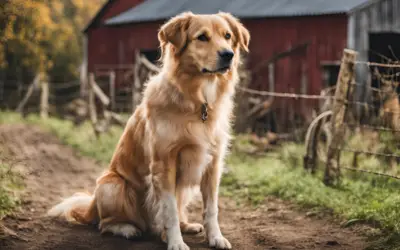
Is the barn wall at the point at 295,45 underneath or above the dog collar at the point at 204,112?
above

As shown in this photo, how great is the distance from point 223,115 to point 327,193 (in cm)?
233

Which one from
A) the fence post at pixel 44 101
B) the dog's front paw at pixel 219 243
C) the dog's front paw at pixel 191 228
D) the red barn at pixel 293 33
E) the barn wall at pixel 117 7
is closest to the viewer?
the dog's front paw at pixel 219 243

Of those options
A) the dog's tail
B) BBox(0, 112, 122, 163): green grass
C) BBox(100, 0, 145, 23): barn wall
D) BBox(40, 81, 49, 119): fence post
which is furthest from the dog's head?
BBox(100, 0, 145, 23): barn wall

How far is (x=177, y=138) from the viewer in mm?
4230

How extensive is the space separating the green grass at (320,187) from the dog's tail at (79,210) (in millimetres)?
2295

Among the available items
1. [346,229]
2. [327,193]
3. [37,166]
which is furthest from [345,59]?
[37,166]

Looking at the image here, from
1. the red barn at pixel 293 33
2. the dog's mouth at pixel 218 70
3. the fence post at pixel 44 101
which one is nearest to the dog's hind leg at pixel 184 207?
the dog's mouth at pixel 218 70

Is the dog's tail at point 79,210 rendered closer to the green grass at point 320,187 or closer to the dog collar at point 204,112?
the dog collar at point 204,112

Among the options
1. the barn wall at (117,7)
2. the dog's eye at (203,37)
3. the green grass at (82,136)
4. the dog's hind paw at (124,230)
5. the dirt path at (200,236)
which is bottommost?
the dirt path at (200,236)

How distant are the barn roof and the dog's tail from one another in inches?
401

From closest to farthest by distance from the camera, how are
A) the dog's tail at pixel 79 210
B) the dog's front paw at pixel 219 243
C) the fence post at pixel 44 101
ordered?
the dog's front paw at pixel 219 243
the dog's tail at pixel 79 210
the fence post at pixel 44 101

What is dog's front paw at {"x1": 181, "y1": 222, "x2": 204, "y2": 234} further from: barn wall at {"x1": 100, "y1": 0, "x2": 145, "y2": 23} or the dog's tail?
barn wall at {"x1": 100, "y1": 0, "x2": 145, "y2": 23}

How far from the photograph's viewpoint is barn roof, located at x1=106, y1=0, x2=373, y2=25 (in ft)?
45.1

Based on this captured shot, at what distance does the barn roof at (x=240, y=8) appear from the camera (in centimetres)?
1376
